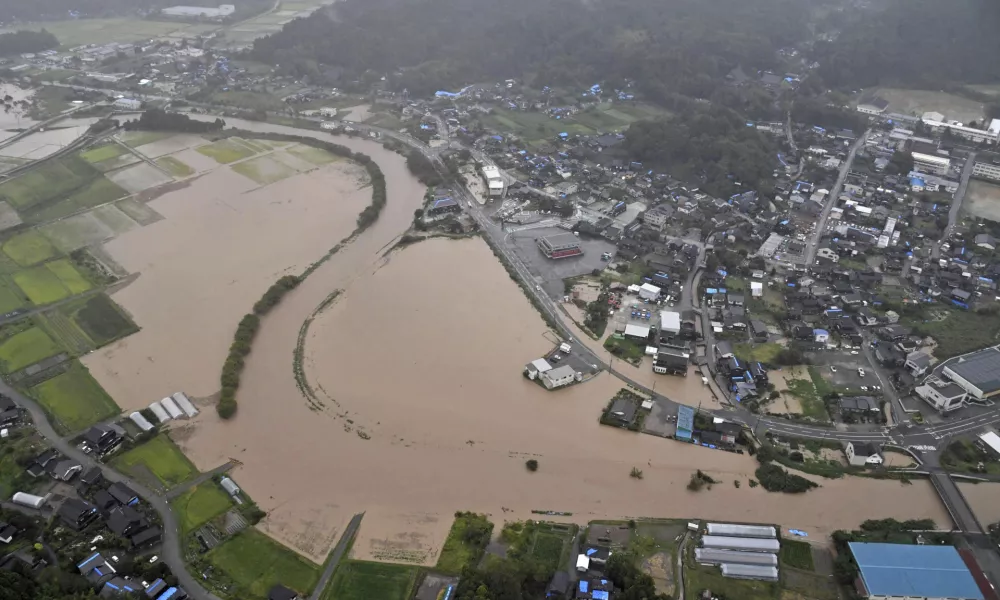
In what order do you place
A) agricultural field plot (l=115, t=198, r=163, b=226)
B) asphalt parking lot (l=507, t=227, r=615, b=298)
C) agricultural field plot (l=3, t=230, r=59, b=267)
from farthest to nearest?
agricultural field plot (l=115, t=198, r=163, b=226), agricultural field plot (l=3, t=230, r=59, b=267), asphalt parking lot (l=507, t=227, r=615, b=298)

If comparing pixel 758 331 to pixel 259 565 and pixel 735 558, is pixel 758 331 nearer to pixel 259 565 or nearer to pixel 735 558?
pixel 735 558

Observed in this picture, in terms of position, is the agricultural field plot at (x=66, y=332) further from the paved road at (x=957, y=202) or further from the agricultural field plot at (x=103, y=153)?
the paved road at (x=957, y=202)

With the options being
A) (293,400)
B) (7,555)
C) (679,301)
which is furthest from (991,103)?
(7,555)

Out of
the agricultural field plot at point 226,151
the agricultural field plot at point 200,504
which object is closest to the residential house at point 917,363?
the agricultural field plot at point 200,504

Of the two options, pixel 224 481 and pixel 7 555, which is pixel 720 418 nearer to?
pixel 224 481

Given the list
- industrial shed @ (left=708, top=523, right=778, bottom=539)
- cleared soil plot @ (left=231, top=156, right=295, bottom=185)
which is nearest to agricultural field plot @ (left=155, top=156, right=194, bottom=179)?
cleared soil plot @ (left=231, top=156, right=295, bottom=185)

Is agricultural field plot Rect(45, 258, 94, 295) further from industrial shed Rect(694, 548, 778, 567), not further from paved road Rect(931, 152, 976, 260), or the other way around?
paved road Rect(931, 152, 976, 260)
